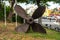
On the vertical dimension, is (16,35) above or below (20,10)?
below

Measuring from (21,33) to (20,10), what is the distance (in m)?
1.86

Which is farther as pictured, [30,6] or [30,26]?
[30,6]

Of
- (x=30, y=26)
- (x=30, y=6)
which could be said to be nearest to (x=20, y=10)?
A: (x=30, y=26)

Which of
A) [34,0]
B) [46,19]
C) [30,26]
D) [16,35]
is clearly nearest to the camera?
[16,35]

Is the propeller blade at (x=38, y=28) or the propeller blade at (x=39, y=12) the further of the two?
the propeller blade at (x=39, y=12)

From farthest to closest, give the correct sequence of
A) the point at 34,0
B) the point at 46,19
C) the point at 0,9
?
the point at 46,19 < the point at 0,9 < the point at 34,0

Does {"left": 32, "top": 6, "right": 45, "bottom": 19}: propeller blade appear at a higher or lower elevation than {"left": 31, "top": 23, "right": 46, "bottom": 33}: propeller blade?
higher

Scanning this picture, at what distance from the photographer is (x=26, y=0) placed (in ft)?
81.1

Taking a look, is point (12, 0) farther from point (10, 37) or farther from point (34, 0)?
point (10, 37)

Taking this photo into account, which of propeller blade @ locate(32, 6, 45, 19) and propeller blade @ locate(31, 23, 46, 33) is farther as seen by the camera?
propeller blade @ locate(32, 6, 45, 19)

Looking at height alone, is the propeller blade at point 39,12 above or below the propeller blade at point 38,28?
above

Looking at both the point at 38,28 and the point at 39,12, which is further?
the point at 39,12

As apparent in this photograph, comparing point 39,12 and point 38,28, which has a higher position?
point 39,12

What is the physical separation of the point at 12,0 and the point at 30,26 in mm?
6239
